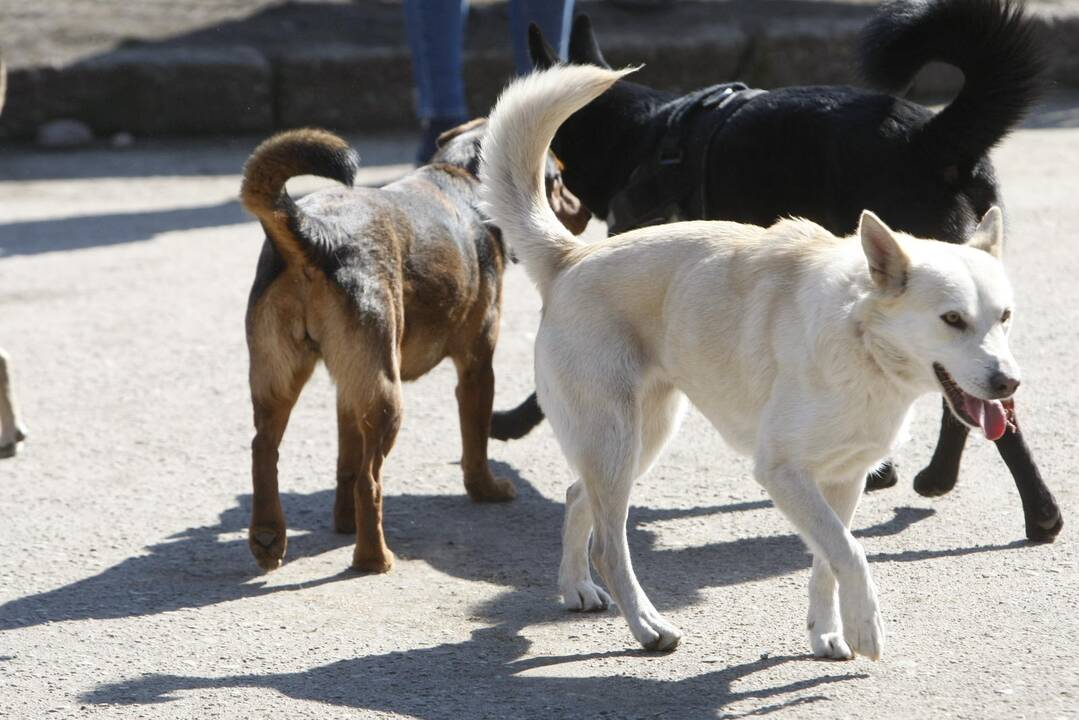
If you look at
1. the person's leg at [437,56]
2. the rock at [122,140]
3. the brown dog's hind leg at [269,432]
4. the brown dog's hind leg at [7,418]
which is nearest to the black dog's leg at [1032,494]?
the brown dog's hind leg at [269,432]

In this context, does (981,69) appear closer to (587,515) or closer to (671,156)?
(671,156)

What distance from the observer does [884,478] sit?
190 inches

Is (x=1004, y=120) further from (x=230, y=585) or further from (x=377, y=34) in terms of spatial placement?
(x=377, y=34)

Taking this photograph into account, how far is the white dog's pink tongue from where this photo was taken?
123 inches

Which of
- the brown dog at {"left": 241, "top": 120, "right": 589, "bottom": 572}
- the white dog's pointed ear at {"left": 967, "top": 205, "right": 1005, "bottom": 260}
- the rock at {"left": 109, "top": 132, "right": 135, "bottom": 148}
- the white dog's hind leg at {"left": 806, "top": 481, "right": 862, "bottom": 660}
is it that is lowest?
the rock at {"left": 109, "top": 132, "right": 135, "bottom": 148}

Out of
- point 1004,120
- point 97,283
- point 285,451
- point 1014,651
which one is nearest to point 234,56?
point 97,283

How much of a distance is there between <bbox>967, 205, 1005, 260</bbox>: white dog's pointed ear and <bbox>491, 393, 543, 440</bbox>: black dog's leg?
2.14 m

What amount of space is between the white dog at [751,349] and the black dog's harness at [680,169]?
1.16 metres

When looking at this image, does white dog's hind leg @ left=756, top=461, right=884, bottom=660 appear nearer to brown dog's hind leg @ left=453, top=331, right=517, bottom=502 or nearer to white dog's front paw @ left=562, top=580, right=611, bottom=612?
white dog's front paw @ left=562, top=580, right=611, bottom=612

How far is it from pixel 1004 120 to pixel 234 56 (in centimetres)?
812

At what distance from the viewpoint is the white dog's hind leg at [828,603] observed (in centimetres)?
352

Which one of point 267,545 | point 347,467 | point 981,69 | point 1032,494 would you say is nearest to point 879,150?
point 981,69

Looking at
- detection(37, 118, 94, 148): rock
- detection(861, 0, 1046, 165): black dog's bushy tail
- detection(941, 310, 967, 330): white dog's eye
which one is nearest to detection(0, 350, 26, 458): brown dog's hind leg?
detection(861, 0, 1046, 165): black dog's bushy tail

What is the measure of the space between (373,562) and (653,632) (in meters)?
1.03
